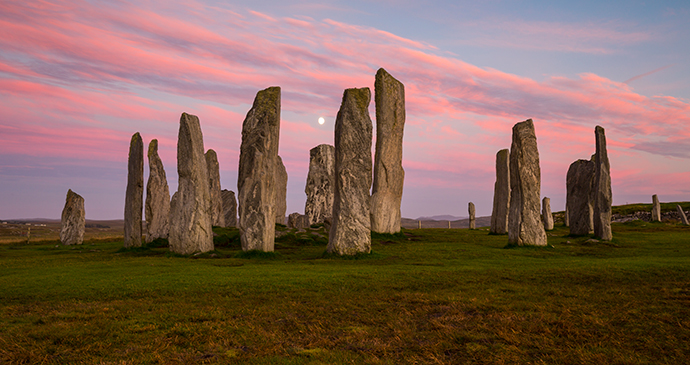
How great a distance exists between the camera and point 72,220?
82.4ft

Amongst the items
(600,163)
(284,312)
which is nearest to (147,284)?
(284,312)

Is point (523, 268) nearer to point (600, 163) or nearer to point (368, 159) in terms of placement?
point (368, 159)

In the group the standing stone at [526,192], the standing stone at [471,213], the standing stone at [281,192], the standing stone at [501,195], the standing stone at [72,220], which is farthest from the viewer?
the standing stone at [471,213]

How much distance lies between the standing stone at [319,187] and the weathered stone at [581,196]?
15372 mm

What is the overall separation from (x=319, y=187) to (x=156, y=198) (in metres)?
12.9

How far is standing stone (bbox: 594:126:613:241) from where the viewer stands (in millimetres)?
21391

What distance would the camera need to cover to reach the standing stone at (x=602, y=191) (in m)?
21.4

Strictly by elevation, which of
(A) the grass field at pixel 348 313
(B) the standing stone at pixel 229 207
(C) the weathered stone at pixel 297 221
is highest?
(B) the standing stone at pixel 229 207

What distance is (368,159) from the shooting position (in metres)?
16.7

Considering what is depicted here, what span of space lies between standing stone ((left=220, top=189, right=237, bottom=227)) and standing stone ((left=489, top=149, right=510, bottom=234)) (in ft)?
56.8

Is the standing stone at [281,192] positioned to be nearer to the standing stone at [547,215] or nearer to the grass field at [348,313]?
the grass field at [348,313]

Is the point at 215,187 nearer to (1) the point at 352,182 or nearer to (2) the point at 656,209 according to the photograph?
(1) the point at 352,182

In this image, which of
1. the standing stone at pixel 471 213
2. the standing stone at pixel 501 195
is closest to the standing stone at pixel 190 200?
the standing stone at pixel 501 195

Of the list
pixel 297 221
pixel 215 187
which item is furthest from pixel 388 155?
pixel 215 187
